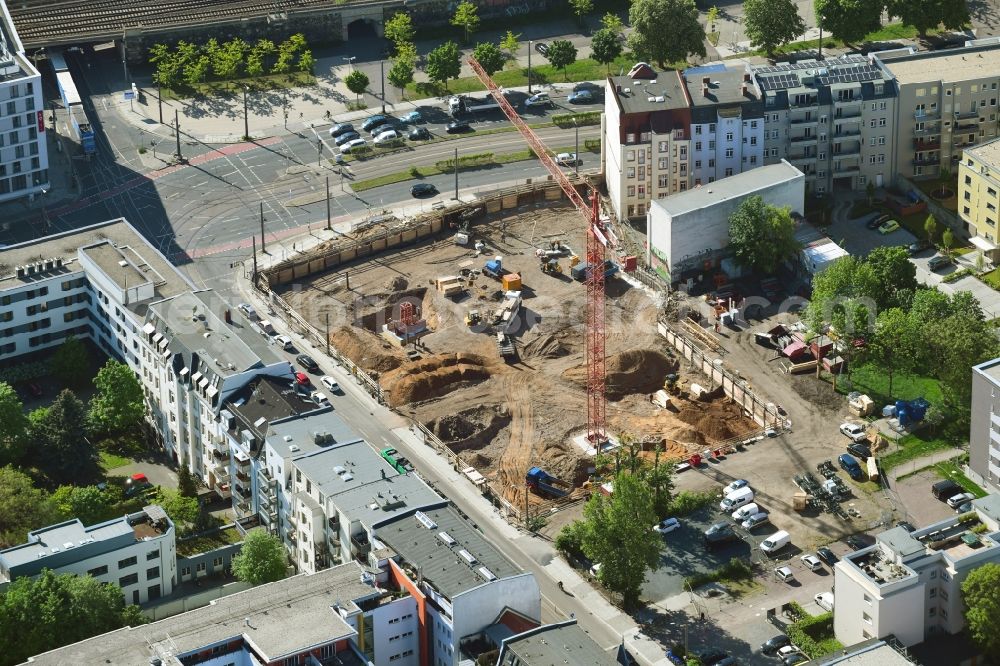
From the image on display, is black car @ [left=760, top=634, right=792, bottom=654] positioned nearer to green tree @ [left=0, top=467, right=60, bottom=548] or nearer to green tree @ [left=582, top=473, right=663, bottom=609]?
green tree @ [left=582, top=473, right=663, bottom=609]

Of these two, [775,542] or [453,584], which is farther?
[775,542]

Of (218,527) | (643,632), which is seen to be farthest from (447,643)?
(218,527)

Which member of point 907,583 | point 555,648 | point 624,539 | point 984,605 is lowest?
point 984,605

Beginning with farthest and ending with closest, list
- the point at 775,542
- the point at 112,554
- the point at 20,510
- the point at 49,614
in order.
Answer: the point at 775,542
the point at 20,510
the point at 112,554
the point at 49,614

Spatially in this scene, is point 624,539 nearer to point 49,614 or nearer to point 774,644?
point 774,644

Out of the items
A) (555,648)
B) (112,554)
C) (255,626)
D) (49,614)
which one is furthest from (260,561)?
(555,648)

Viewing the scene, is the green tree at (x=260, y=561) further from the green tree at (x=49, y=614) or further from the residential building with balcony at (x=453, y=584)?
the green tree at (x=49, y=614)

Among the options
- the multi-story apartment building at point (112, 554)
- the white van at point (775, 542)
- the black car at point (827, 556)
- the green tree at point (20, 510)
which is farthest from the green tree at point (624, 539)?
the green tree at point (20, 510)
